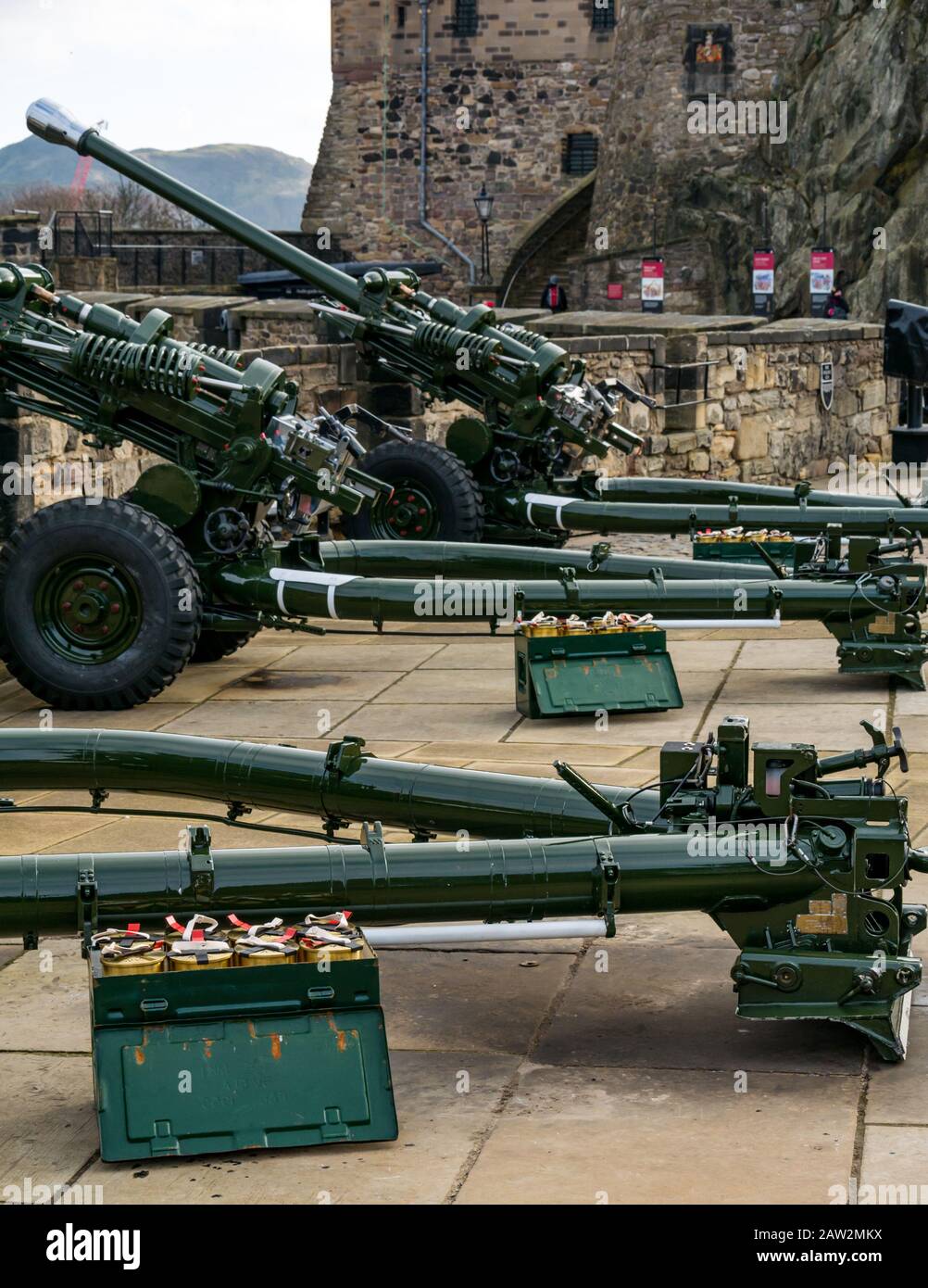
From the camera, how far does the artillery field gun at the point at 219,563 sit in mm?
9445

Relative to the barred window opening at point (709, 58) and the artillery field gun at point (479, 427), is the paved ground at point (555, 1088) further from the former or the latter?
the barred window opening at point (709, 58)

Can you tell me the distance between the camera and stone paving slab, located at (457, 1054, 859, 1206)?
4.38 metres

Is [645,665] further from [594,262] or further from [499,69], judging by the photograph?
[499,69]

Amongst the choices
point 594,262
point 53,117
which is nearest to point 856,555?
point 53,117

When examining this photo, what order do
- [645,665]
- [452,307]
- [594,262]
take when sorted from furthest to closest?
1. [594,262]
2. [452,307]
3. [645,665]

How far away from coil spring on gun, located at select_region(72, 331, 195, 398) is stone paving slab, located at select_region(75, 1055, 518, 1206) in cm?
531

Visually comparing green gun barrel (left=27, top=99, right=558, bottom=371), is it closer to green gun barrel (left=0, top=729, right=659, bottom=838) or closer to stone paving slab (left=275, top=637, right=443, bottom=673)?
stone paving slab (left=275, top=637, right=443, bottom=673)

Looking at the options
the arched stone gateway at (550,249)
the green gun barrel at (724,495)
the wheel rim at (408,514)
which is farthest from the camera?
→ the arched stone gateway at (550,249)

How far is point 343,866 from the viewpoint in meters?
5.24

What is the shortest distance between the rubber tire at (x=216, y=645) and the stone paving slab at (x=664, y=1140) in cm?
587

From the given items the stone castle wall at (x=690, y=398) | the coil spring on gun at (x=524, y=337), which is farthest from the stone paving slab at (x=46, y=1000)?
the coil spring on gun at (x=524, y=337)

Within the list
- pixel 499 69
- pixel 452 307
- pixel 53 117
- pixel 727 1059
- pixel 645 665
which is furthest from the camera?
pixel 499 69

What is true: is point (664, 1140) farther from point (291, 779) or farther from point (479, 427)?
point (479, 427)

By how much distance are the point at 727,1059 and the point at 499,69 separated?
48.8m
